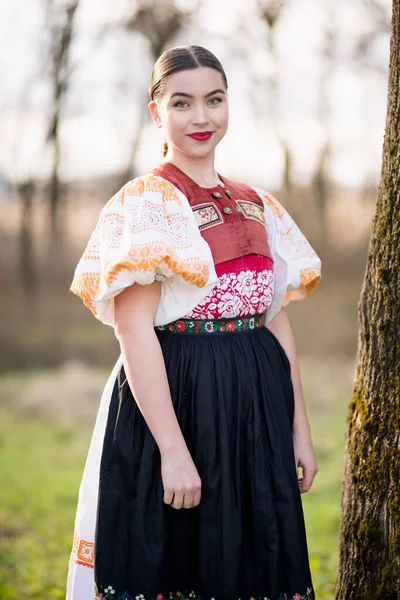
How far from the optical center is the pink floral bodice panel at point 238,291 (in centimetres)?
171

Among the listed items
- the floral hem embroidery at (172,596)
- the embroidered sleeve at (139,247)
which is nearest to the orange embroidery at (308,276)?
the embroidered sleeve at (139,247)

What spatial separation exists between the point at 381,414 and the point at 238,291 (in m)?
0.52

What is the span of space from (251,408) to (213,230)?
0.44 m

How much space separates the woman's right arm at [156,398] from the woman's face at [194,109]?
0.40m

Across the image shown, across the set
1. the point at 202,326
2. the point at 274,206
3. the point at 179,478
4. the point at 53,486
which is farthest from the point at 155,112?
the point at 53,486

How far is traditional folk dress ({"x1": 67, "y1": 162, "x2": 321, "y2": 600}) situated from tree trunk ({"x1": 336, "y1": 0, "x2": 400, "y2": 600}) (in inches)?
9.8

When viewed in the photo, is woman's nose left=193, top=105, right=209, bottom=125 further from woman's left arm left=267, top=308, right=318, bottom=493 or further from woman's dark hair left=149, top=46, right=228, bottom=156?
woman's left arm left=267, top=308, right=318, bottom=493

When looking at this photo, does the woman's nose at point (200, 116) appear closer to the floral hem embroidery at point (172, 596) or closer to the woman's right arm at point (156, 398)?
the woman's right arm at point (156, 398)

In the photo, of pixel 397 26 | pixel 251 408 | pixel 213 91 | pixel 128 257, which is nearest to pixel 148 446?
pixel 251 408

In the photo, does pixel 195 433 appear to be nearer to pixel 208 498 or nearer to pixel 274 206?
pixel 208 498

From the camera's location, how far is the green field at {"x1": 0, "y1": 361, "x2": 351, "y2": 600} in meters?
3.49

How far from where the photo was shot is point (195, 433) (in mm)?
1682

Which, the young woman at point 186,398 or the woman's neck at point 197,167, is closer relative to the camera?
the young woman at point 186,398

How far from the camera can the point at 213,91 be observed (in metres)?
1.73
